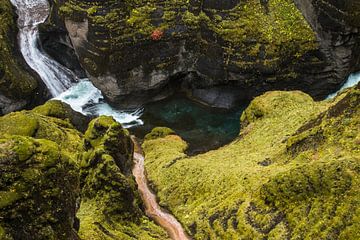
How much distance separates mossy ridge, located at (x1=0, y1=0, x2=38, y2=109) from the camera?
1460 inches

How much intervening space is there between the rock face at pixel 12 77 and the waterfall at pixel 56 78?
3.36 feet

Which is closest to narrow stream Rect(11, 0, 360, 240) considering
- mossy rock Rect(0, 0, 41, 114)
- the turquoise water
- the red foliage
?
the turquoise water

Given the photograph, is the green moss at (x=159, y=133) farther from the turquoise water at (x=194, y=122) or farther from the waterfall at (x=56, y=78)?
the waterfall at (x=56, y=78)

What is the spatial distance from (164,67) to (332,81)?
14.7 meters

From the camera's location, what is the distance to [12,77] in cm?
3747

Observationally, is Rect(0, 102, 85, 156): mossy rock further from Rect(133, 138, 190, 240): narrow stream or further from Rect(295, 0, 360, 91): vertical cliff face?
Rect(295, 0, 360, 91): vertical cliff face

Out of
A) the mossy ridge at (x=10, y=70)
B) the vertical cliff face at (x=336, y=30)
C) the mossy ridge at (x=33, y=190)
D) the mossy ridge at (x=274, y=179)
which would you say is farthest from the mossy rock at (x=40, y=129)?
the vertical cliff face at (x=336, y=30)

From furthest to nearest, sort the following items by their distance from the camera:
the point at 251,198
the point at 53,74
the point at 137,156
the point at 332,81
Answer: the point at 53,74, the point at 332,81, the point at 137,156, the point at 251,198

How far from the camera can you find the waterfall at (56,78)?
39562mm

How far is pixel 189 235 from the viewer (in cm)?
2220

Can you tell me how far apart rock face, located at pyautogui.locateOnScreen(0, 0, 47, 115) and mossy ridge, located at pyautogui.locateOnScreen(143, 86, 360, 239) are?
44.5ft

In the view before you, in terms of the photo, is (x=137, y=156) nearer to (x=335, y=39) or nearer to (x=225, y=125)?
(x=225, y=125)

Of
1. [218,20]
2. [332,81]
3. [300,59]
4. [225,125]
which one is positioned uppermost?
[218,20]

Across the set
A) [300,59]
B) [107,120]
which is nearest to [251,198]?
[107,120]
